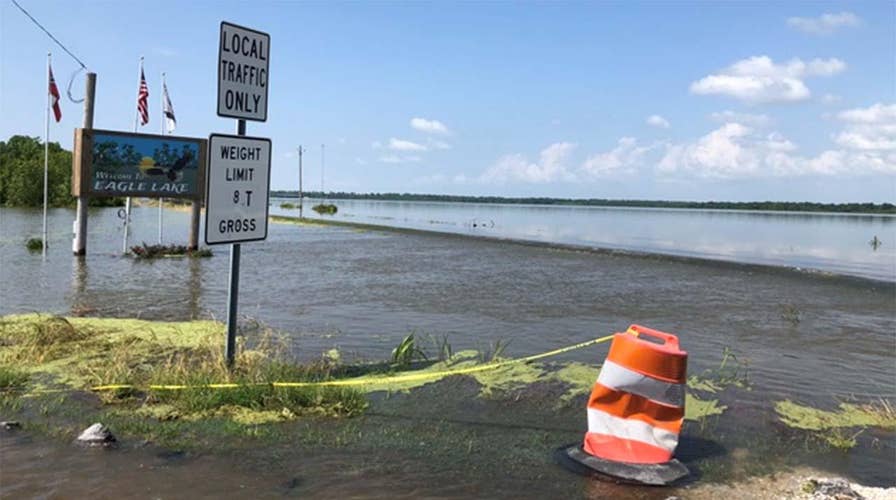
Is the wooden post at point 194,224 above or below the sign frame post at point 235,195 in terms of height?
below

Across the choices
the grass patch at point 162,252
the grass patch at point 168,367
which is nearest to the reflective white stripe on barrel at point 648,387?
the grass patch at point 168,367

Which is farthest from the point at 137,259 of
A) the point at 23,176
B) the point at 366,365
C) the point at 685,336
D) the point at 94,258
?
the point at 23,176

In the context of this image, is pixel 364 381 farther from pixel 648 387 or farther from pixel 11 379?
pixel 11 379

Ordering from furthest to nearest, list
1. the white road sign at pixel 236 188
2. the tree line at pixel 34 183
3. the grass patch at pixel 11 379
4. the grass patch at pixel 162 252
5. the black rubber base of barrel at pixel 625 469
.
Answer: the tree line at pixel 34 183, the grass patch at pixel 162 252, the white road sign at pixel 236 188, the grass patch at pixel 11 379, the black rubber base of barrel at pixel 625 469

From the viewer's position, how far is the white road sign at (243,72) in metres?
6.08

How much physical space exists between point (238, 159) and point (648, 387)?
13.8 feet

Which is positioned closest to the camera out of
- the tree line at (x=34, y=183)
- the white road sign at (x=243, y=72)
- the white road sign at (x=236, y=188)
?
the white road sign at (x=236, y=188)

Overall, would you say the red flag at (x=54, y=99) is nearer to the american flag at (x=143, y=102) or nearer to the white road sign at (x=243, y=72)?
the american flag at (x=143, y=102)

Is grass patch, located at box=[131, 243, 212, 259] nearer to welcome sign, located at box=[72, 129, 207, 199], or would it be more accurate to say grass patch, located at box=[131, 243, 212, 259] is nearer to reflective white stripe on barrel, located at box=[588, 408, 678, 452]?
welcome sign, located at box=[72, 129, 207, 199]

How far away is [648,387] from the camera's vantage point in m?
4.63

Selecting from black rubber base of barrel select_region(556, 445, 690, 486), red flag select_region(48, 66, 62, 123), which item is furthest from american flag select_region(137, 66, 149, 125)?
black rubber base of barrel select_region(556, 445, 690, 486)

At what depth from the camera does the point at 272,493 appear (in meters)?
3.94

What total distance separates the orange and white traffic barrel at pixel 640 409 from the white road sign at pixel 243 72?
405 centimetres

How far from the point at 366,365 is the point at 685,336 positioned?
5.37 meters
